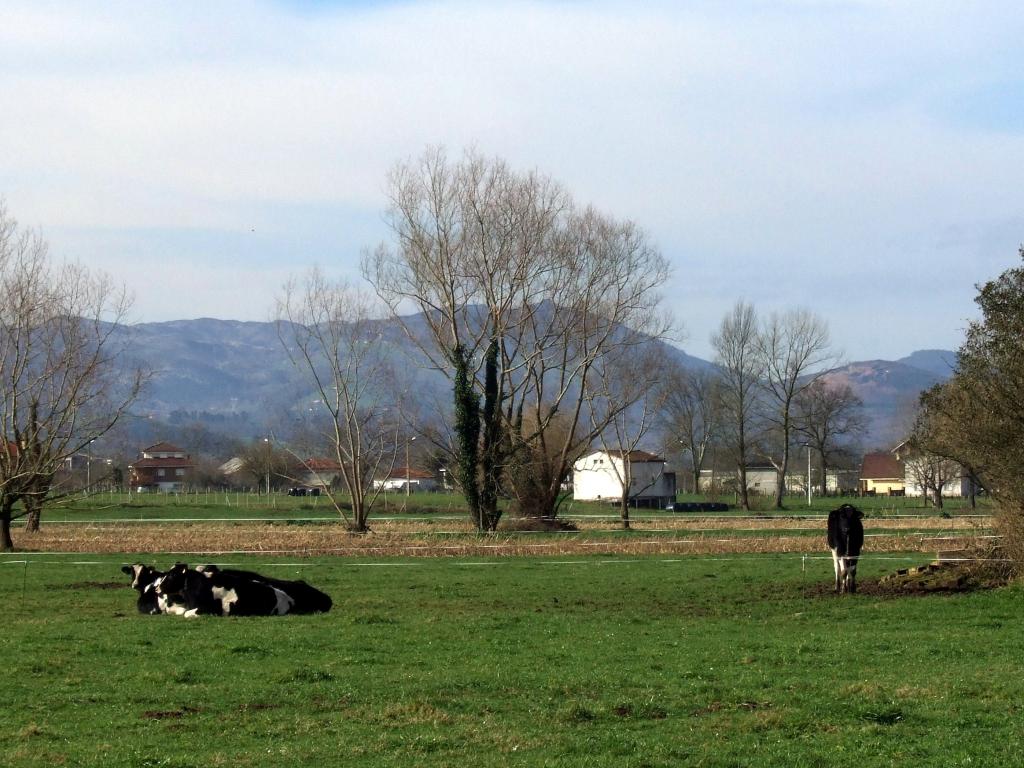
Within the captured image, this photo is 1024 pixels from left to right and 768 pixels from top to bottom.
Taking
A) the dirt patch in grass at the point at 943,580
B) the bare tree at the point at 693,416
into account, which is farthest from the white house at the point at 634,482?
the dirt patch in grass at the point at 943,580

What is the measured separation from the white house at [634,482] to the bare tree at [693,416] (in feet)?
13.8

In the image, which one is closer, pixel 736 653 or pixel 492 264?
pixel 736 653

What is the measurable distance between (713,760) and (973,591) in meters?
15.3

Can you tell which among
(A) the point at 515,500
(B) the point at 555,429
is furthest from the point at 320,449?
(A) the point at 515,500

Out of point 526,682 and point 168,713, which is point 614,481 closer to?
point 526,682

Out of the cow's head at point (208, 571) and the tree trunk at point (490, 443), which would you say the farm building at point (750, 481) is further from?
the cow's head at point (208, 571)

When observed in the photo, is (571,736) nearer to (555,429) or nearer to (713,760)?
(713,760)

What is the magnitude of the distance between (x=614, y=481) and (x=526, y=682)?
96.8 meters

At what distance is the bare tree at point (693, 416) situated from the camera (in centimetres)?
11238

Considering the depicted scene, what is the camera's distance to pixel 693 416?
394 ft

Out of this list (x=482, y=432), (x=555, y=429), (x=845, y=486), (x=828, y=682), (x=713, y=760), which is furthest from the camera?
(x=845, y=486)

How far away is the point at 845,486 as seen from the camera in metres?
149

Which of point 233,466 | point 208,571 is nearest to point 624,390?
point 208,571

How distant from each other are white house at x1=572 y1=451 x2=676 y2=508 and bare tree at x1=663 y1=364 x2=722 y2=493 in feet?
13.8
